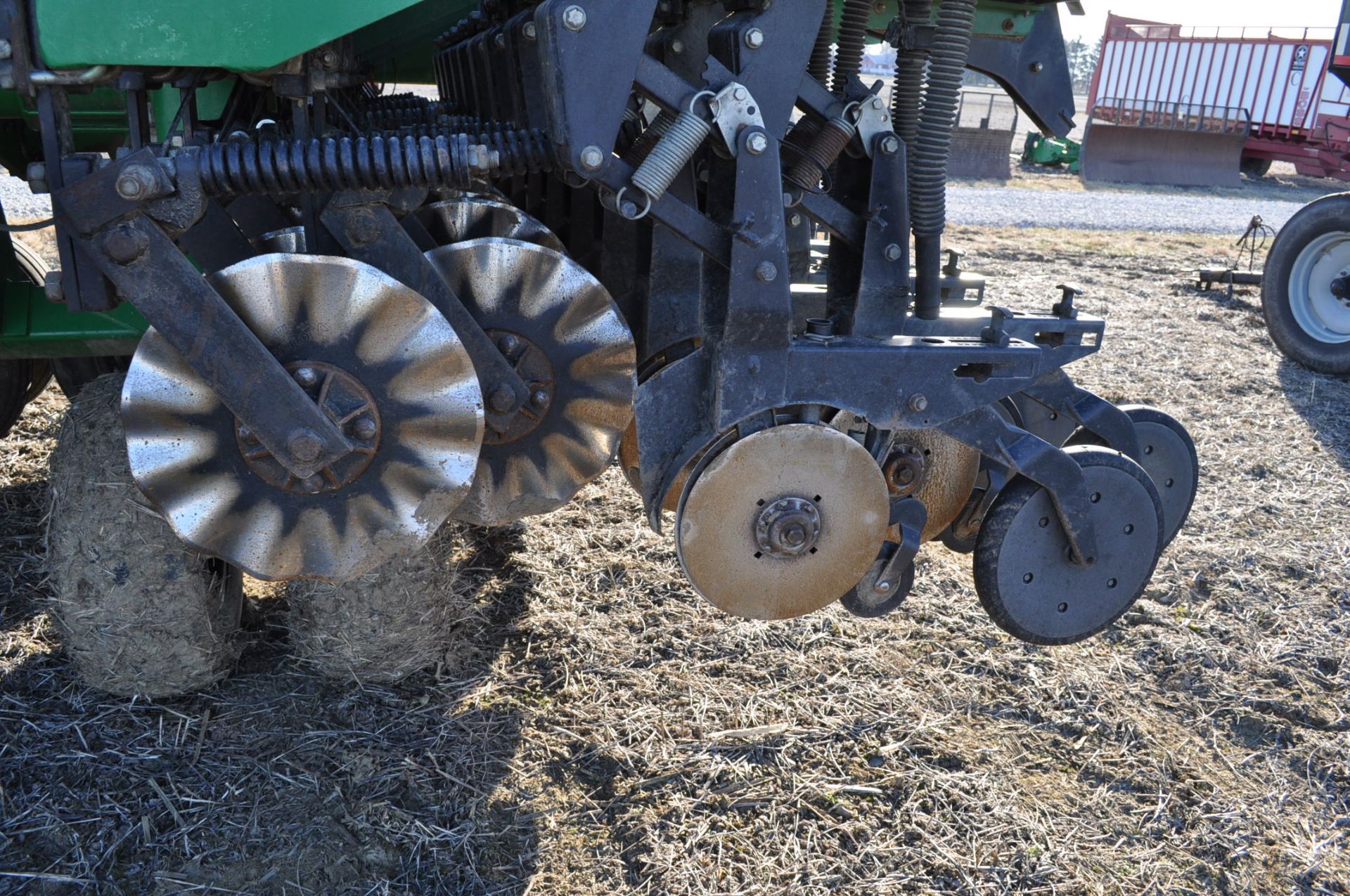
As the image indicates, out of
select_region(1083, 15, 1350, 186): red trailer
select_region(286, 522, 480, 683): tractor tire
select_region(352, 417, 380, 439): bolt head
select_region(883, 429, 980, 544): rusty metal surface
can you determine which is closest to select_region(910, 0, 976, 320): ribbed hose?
select_region(883, 429, 980, 544): rusty metal surface

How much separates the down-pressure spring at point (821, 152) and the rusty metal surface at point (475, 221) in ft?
2.30

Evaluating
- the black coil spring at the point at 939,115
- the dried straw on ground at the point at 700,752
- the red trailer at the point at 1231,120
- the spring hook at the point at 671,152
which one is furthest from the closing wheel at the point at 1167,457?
the red trailer at the point at 1231,120

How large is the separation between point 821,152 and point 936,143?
36 cm

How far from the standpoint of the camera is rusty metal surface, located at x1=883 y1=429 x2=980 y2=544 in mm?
2695

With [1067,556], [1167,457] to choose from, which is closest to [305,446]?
[1067,556]

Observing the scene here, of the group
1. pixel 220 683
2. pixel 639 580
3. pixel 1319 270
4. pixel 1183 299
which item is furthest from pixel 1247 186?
pixel 220 683

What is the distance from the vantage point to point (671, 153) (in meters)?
2.22

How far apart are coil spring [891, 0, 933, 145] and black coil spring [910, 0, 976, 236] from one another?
2cm

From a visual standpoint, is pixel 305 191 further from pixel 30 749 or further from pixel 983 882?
pixel 983 882

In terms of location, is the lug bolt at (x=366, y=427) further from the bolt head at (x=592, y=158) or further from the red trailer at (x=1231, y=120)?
the red trailer at (x=1231, y=120)

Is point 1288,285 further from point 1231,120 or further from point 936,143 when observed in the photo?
point 1231,120

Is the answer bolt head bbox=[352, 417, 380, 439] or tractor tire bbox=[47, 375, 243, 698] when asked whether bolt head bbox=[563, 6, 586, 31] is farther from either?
tractor tire bbox=[47, 375, 243, 698]

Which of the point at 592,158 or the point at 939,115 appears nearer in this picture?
the point at 592,158

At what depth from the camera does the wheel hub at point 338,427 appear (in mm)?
2189
